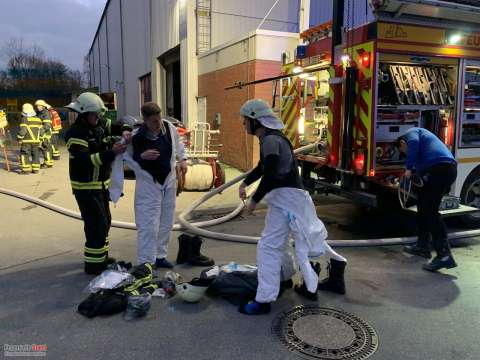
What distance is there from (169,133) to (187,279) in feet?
4.79

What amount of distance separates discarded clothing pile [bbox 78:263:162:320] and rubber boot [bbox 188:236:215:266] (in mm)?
622

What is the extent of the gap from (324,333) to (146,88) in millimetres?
20960

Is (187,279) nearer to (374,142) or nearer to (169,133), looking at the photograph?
(169,133)

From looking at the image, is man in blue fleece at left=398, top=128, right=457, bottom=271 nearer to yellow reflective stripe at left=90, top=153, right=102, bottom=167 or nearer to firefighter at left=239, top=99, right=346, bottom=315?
firefighter at left=239, top=99, right=346, bottom=315

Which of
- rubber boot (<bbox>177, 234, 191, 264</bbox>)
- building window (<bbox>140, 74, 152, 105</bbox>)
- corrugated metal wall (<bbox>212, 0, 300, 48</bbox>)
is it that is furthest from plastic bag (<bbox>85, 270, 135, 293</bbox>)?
building window (<bbox>140, 74, 152, 105</bbox>)

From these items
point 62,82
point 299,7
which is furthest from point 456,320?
point 62,82

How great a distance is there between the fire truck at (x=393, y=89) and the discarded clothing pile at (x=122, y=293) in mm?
2890

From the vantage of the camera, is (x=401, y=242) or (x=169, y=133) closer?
(x=169, y=133)

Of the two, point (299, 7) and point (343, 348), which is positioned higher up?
point (299, 7)

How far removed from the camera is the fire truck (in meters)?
5.16

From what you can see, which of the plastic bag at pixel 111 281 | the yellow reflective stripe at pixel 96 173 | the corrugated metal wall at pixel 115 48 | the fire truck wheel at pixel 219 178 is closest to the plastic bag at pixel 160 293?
the plastic bag at pixel 111 281

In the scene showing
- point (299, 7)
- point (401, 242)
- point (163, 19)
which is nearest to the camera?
point (401, 242)

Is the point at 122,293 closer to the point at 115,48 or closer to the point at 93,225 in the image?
the point at 93,225

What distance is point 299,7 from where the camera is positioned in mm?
14688
